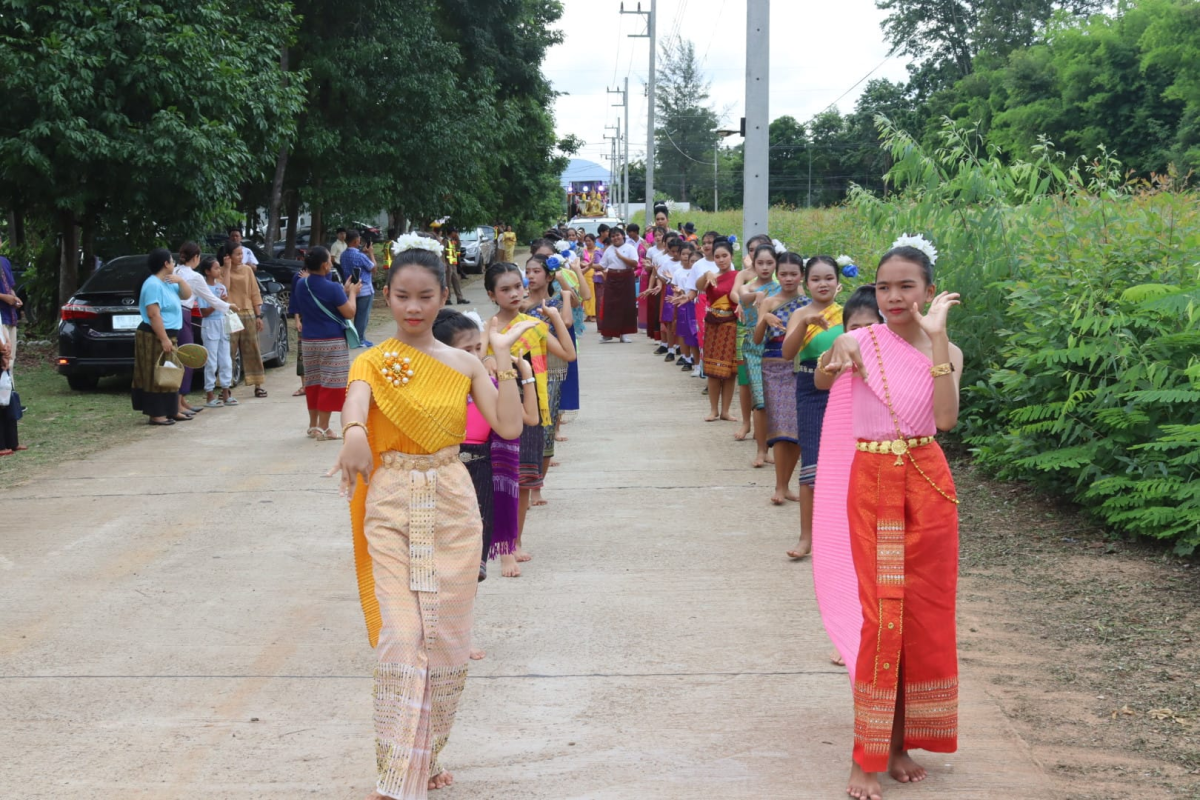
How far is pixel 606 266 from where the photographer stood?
66.6 feet

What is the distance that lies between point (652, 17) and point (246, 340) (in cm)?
3079

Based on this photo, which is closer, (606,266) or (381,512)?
(381,512)

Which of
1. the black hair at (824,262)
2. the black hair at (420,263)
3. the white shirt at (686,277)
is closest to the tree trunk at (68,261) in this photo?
the white shirt at (686,277)

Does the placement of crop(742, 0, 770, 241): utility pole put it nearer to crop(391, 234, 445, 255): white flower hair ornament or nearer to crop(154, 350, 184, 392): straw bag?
crop(154, 350, 184, 392): straw bag

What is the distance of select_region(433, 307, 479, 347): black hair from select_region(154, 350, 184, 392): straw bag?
745 centimetres

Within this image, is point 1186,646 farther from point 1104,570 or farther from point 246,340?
point 246,340

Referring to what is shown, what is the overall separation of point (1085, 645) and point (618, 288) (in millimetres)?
15645

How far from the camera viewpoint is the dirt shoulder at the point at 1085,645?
4.36 m

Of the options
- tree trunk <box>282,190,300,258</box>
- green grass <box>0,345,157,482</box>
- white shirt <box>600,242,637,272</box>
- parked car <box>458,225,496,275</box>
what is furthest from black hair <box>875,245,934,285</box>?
parked car <box>458,225,496,275</box>

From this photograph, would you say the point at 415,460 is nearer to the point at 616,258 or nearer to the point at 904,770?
the point at 904,770

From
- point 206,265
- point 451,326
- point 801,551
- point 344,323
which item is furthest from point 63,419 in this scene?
point 451,326

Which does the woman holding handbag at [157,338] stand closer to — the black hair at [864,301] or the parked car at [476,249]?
the black hair at [864,301]

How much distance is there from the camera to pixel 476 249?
41.0 metres

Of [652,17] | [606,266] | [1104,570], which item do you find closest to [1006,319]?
[1104,570]
